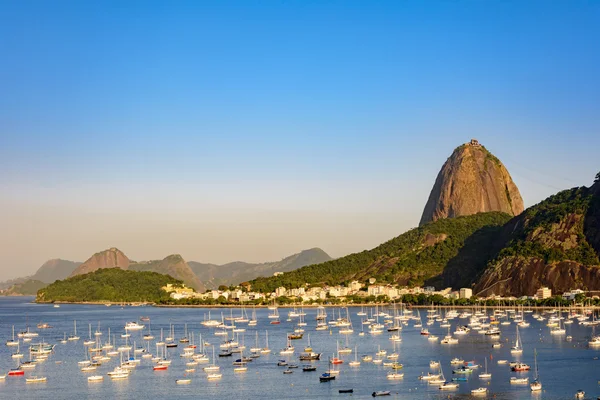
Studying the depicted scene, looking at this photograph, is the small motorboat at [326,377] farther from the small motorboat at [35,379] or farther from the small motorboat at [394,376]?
the small motorboat at [35,379]

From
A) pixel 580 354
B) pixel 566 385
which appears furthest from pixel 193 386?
pixel 580 354

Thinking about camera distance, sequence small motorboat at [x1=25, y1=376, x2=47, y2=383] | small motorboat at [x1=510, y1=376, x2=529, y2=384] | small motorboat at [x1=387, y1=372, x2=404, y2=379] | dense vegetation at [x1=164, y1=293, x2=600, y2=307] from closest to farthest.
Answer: small motorboat at [x1=510, y1=376, x2=529, y2=384] → small motorboat at [x1=387, y1=372, x2=404, y2=379] → small motorboat at [x1=25, y1=376, x2=47, y2=383] → dense vegetation at [x1=164, y1=293, x2=600, y2=307]

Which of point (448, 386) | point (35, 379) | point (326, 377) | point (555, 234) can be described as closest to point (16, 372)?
point (35, 379)

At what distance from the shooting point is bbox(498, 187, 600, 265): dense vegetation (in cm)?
17000

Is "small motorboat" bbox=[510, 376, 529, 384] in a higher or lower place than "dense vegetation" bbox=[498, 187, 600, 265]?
lower

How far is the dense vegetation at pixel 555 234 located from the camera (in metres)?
170

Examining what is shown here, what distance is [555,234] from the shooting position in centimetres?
18012

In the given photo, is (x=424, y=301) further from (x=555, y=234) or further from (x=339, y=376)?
(x=339, y=376)

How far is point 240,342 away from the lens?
3883 inches

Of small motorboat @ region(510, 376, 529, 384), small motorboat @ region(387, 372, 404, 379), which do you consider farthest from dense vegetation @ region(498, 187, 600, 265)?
small motorboat @ region(510, 376, 529, 384)

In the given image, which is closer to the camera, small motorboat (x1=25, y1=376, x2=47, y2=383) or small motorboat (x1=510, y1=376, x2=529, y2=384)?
small motorboat (x1=510, y1=376, x2=529, y2=384)

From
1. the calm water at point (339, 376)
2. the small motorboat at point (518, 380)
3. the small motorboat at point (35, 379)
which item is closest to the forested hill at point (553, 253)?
the calm water at point (339, 376)

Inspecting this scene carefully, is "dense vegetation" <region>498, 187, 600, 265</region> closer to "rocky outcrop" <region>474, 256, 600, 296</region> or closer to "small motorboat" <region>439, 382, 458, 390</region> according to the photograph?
"rocky outcrop" <region>474, 256, 600, 296</region>

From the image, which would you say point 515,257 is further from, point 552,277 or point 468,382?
point 468,382
